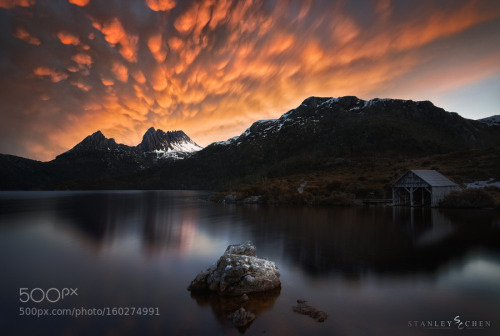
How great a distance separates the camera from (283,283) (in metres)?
14.3

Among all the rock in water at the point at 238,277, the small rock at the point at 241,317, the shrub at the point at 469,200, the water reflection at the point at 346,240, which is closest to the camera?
the small rock at the point at 241,317

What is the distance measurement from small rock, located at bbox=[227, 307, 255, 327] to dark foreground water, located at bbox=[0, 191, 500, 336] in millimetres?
327

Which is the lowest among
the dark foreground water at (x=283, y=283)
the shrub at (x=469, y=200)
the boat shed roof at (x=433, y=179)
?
the dark foreground water at (x=283, y=283)

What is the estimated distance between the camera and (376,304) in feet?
37.9

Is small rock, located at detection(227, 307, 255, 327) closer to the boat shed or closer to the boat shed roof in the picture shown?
the boat shed

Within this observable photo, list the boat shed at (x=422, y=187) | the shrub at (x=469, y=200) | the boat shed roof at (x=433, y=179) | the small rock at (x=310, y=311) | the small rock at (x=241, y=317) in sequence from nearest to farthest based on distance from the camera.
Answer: the small rock at (x=241, y=317)
the small rock at (x=310, y=311)
the shrub at (x=469, y=200)
the boat shed roof at (x=433, y=179)
the boat shed at (x=422, y=187)

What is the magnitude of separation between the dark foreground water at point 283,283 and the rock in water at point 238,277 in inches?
32.4

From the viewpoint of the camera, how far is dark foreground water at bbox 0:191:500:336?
10039 mm

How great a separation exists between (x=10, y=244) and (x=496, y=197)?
73.7 metres

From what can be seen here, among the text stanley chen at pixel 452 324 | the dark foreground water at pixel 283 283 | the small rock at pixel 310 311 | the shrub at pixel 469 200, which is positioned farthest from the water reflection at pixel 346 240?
the shrub at pixel 469 200

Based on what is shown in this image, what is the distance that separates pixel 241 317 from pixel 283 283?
4.80 metres

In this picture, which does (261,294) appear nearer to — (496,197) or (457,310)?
(457,310)

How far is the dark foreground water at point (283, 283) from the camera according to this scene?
1004cm

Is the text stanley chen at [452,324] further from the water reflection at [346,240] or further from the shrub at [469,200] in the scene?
the shrub at [469,200]
